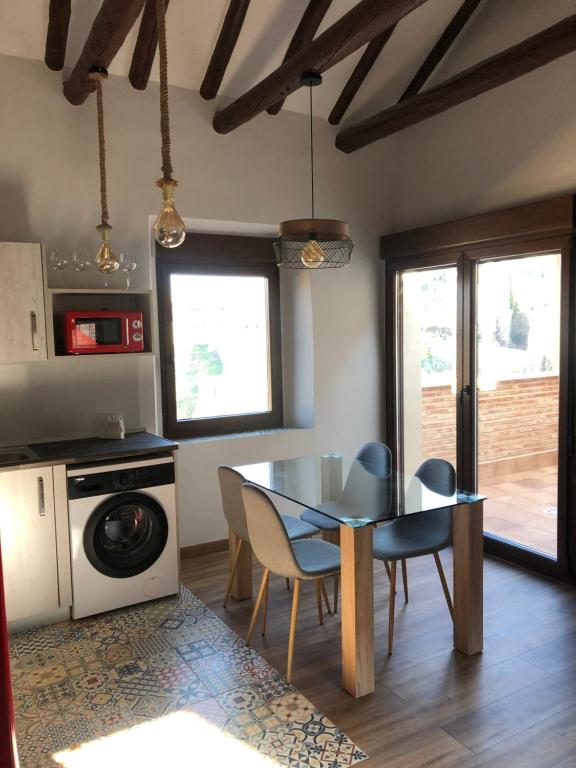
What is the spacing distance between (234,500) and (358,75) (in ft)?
10.2

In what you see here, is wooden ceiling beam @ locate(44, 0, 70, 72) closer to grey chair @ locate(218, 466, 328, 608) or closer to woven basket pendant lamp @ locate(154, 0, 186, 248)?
woven basket pendant lamp @ locate(154, 0, 186, 248)

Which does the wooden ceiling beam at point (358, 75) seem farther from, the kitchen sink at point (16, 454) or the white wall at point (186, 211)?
the kitchen sink at point (16, 454)

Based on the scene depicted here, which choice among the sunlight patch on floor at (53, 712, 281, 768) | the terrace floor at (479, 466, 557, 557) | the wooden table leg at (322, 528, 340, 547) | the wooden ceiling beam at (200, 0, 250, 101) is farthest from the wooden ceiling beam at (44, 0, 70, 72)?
the terrace floor at (479, 466, 557, 557)

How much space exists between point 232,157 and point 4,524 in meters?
2.78

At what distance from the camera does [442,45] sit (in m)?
4.30

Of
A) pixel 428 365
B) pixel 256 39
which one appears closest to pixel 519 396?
pixel 428 365

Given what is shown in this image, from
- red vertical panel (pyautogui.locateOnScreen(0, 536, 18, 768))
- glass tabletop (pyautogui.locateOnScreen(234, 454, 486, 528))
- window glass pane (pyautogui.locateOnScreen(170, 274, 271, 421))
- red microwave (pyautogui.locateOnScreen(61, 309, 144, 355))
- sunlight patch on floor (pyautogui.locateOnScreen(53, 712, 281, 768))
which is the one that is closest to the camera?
red vertical panel (pyautogui.locateOnScreen(0, 536, 18, 768))

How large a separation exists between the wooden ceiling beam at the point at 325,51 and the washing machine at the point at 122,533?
220 centimetres

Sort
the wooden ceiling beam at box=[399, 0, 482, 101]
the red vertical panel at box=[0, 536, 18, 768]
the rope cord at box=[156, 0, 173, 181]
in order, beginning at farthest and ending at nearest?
the wooden ceiling beam at box=[399, 0, 482, 101], the rope cord at box=[156, 0, 173, 181], the red vertical panel at box=[0, 536, 18, 768]

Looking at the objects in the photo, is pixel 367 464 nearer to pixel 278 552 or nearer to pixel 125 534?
pixel 278 552

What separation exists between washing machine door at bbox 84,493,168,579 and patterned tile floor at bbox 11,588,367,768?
301 mm

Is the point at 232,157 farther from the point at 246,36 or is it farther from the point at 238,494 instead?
the point at 238,494

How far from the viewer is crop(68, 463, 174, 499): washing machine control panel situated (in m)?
3.37

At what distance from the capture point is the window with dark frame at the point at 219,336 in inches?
180
